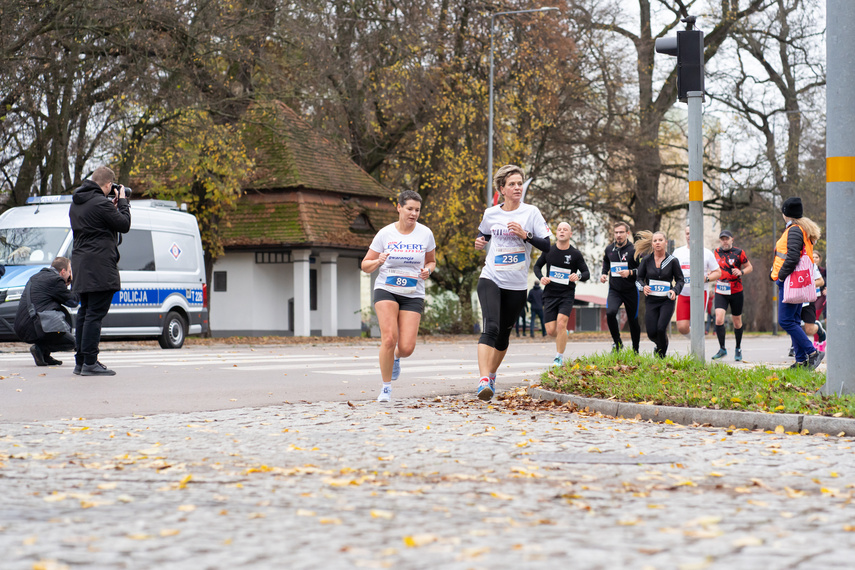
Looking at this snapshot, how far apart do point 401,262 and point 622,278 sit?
16.4 ft

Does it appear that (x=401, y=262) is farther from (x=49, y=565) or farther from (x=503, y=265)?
(x=49, y=565)

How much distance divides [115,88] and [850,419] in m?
18.6

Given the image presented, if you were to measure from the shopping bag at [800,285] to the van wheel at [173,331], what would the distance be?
11.9 m

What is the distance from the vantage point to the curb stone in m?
7.83

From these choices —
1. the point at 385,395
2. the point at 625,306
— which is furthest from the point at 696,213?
the point at 385,395

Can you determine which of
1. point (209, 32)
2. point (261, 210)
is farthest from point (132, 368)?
point (261, 210)

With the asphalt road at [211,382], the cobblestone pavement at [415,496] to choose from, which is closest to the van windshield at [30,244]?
the asphalt road at [211,382]

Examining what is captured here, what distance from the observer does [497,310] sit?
9906mm

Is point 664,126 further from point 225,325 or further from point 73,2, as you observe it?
point 73,2

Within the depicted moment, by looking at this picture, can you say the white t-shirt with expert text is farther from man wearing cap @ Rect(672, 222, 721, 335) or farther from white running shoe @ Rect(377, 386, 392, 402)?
man wearing cap @ Rect(672, 222, 721, 335)

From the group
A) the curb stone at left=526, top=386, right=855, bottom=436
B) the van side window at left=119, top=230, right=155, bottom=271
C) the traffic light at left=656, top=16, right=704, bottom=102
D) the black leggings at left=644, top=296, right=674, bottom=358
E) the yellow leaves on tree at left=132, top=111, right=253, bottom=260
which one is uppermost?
the yellow leaves on tree at left=132, top=111, right=253, bottom=260

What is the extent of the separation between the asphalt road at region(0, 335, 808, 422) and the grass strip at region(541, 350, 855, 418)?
116 centimetres

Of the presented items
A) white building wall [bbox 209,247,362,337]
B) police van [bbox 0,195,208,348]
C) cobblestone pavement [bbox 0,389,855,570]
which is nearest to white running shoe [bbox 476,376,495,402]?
cobblestone pavement [bbox 0,389,855,570]

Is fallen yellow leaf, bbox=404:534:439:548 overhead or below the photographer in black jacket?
below
